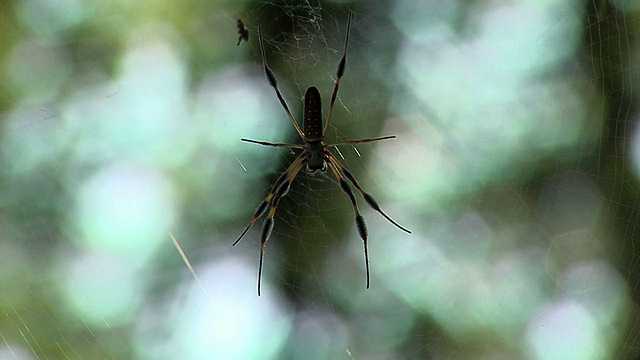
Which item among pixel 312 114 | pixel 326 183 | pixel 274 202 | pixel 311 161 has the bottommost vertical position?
pixel 326 183

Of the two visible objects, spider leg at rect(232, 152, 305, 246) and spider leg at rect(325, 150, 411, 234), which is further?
spider leg at rect(232, 152, 305, 246)

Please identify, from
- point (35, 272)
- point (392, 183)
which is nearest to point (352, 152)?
point (392, 183)

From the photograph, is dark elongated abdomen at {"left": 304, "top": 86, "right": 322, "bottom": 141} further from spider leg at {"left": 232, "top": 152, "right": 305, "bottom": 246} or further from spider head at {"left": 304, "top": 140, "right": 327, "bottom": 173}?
spider leg at {"left": 232, "top": 152, "right": 305, "bottom": 246}

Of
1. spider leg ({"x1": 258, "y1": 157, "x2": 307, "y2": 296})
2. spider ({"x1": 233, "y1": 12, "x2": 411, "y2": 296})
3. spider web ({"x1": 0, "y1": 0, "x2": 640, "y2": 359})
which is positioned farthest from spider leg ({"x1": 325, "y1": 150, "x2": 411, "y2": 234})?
spider web ({"x1": 0, "y1": 0, "x2": 640, "y2": 359})

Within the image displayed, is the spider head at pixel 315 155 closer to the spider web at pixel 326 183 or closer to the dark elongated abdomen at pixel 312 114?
the dark elongated abdomen at pixel 312 114

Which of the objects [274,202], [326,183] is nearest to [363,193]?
[274,202]

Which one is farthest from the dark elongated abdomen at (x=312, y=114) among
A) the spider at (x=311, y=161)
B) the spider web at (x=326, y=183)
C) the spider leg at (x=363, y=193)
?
the spider web at (x=326, y=183)

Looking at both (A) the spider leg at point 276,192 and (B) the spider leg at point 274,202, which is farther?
(A) the spider leg at point 276,192

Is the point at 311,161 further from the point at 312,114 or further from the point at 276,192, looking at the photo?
the point at 312,114

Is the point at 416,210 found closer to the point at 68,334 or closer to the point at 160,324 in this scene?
the point at 160,324
